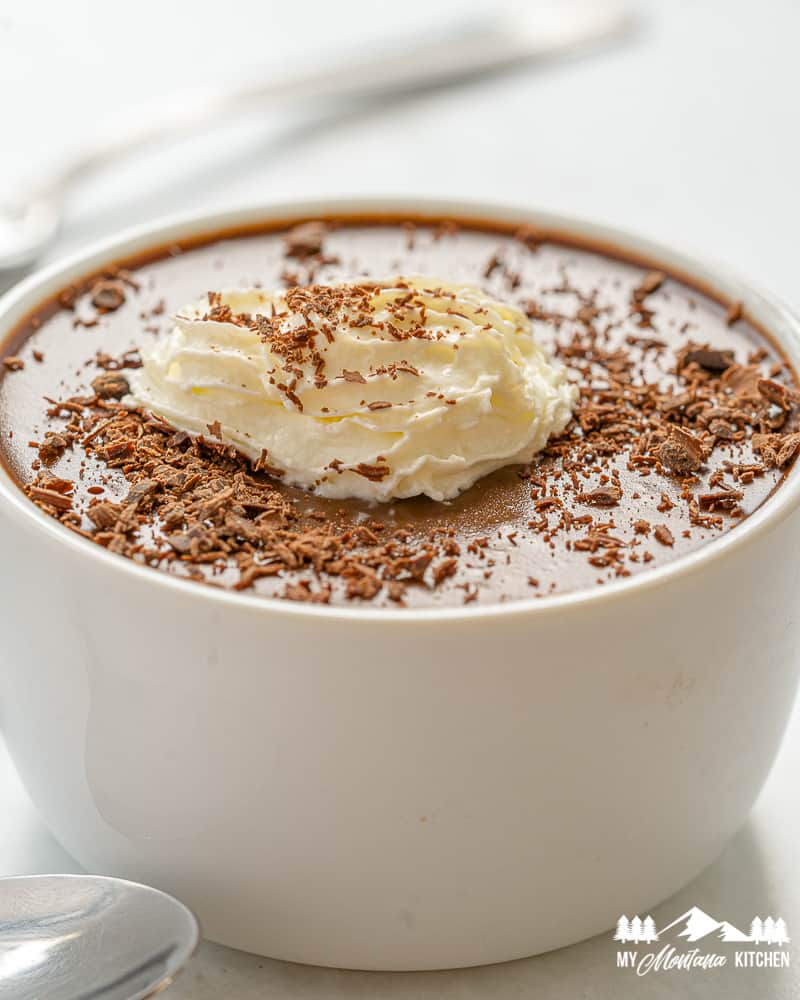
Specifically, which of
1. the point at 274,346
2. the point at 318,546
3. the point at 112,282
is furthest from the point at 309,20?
the point at 318,546

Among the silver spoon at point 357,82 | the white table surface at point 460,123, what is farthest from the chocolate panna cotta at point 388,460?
the silver spoon at point 357,82

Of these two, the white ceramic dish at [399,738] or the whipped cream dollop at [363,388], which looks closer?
the white ceramic dish at [399,738]

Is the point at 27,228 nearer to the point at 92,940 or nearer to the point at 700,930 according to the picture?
the point at 92,940

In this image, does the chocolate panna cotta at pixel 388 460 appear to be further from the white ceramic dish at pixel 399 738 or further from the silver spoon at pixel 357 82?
the silver spoon at pixel 357 82

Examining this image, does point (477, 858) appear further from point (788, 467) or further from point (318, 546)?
point (788, 467)

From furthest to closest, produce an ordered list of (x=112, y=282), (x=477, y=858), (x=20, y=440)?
(x=112, y=282)
(x=20, y=440)
(x=477, y=858)

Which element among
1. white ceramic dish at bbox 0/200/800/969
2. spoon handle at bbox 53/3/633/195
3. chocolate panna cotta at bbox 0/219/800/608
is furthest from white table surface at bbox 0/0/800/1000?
white ceramic dish at bbox 0/200/800/969
